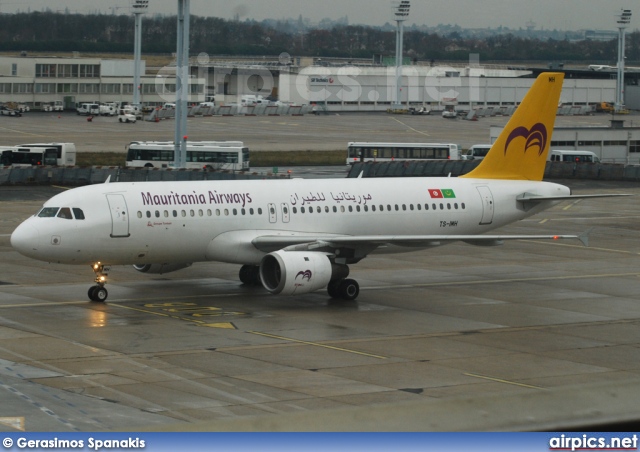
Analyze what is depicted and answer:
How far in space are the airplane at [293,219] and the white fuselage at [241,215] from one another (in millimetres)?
41

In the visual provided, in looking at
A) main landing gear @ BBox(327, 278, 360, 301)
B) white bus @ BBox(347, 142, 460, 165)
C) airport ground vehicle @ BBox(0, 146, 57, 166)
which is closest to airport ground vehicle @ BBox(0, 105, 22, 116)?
airport ground vehicle @ BBox(0, 146, 57, 166)

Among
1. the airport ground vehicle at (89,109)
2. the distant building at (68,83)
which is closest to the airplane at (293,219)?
the airport ground vehicle at (89,109)

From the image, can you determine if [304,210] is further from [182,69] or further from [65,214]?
[182,69]

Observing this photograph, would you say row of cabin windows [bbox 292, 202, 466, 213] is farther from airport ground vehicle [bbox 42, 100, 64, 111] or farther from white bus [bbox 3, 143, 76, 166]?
airport ground vehicle [bbox 42, 100, 64, 111]

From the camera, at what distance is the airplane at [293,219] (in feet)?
117

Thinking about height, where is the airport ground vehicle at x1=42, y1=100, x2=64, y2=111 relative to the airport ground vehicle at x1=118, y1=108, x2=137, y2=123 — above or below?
above

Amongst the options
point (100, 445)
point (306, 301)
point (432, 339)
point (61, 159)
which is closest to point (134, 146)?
point (61, 159)

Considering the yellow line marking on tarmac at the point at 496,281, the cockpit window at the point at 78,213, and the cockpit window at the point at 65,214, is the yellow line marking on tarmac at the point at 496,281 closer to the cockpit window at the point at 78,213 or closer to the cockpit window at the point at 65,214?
the cockpit window at the point at 78,213

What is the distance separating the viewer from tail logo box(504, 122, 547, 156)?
4528 cm

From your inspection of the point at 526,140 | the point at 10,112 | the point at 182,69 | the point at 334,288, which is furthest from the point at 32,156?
the point at 10,112

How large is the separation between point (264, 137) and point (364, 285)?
99848 millimetres

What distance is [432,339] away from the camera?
102 ft

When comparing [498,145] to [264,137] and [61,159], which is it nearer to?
[61,159]

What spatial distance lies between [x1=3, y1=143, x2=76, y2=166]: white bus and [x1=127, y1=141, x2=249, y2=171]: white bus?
6.07 m
